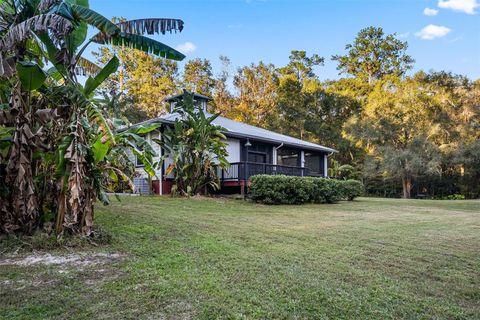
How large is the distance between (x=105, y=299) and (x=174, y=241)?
97.2 inches

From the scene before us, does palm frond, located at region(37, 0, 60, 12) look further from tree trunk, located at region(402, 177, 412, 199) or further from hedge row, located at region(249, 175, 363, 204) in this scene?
tree trunk, located at region(402, 177, 412, 199)

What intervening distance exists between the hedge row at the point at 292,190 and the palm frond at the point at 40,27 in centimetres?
941

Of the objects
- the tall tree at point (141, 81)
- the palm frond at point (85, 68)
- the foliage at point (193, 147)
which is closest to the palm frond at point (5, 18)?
the palm frond at point (85, 68)

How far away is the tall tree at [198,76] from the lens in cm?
3372

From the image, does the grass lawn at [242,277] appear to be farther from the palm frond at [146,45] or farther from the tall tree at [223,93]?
the tall tree at [223,93]

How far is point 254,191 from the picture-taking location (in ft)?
42.2

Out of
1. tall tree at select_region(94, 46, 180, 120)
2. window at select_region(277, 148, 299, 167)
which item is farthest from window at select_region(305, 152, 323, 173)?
tall tree at select_region(94, 46, 180, 120)

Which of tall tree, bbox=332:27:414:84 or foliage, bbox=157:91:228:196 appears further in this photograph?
tall tree, bbox=332:27:414:84

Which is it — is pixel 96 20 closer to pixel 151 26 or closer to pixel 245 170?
pixel 151 26

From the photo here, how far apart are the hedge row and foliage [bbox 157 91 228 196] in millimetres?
1563

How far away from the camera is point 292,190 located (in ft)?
44.4

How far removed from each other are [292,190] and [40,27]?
35.5ft

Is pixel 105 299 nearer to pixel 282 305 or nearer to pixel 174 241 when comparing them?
pixel 282 305

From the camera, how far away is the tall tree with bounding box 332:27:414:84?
3666 cm
